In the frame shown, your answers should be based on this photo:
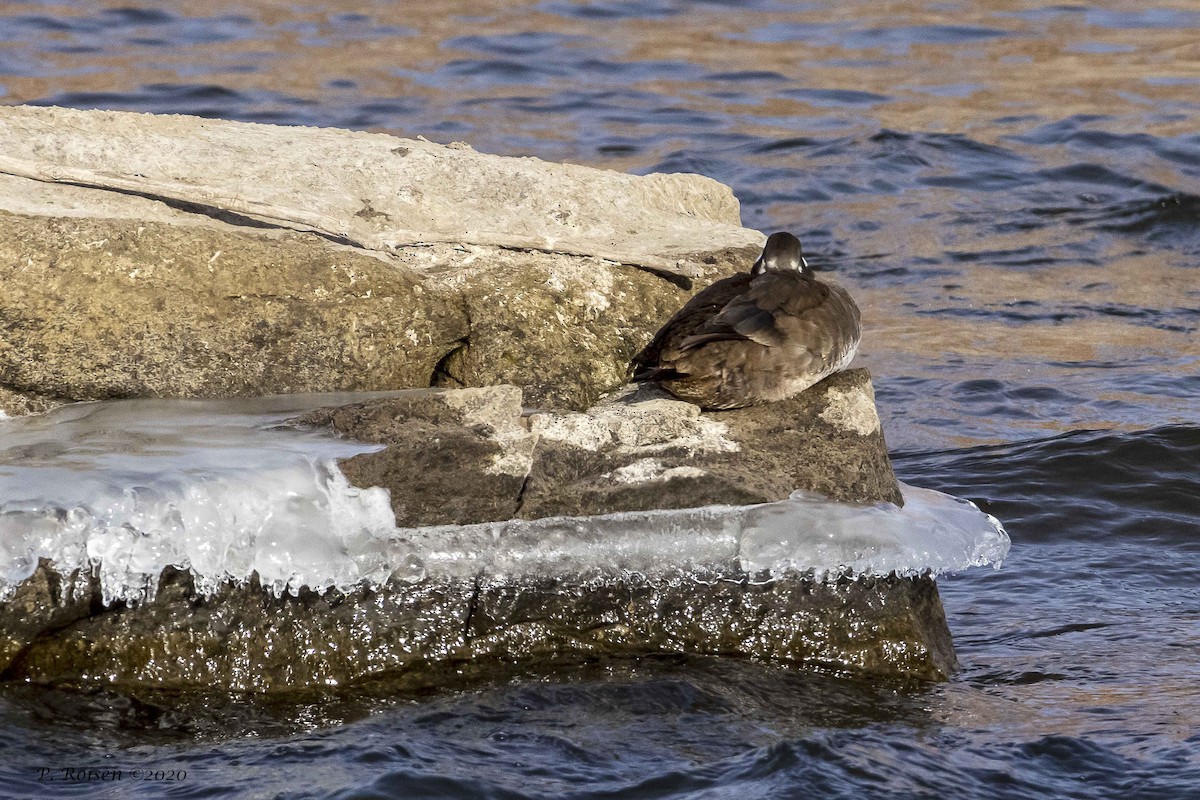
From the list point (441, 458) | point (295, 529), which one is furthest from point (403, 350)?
point (295, 529)

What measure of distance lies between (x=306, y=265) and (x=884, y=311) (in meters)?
4.99

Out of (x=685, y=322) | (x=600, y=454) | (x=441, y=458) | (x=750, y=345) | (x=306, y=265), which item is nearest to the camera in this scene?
(x=441, y=458)

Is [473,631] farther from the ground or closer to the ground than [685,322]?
closer to the ground

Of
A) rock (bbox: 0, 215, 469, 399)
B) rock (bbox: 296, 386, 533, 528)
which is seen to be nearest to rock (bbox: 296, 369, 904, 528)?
rock (bbox: 296, 386, 533, 528)

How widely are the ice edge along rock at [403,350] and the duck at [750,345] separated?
90 mm

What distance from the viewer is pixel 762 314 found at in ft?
14.5

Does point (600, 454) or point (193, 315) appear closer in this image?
point (600, 454)

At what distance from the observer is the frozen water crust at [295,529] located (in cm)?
379

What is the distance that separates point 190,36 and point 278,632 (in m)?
12.5

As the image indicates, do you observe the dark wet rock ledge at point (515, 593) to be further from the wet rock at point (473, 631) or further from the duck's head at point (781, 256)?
the duck's head at point (781, 256)

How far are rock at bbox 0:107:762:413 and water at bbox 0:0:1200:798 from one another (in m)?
1.17

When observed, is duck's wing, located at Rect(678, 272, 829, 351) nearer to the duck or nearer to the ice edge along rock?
the duck

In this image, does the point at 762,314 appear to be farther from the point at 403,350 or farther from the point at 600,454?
the point at 403,350

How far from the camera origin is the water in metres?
3.69
